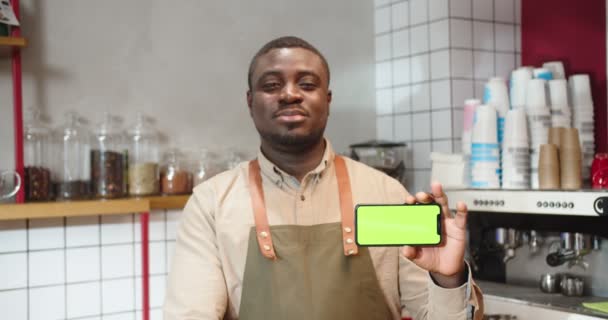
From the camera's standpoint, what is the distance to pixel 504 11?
3170 millimetres

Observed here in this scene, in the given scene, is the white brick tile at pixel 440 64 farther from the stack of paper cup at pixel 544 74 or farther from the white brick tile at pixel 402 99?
the stack of paper cup at pixel 544 74

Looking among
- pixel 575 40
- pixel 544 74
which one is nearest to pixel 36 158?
pixel 544 74

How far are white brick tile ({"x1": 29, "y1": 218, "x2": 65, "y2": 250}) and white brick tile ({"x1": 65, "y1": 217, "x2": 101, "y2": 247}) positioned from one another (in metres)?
0.03

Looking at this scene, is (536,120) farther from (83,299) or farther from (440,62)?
(83,299)

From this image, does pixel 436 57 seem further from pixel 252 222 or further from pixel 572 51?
pixel 252 222

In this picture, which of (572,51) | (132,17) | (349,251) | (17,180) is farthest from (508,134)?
(17,180)

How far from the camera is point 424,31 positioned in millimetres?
3141

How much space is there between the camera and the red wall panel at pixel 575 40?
2783 mm

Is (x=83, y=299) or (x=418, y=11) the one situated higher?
(x=418, y=11)

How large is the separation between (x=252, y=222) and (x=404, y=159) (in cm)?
151

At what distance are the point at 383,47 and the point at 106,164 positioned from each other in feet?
4.72

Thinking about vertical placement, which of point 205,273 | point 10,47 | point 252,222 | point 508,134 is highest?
point 10,47

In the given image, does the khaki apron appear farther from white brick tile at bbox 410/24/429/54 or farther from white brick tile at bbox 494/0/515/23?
white brick tile at bbox 494/0/515/23

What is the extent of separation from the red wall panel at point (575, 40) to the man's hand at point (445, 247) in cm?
158
